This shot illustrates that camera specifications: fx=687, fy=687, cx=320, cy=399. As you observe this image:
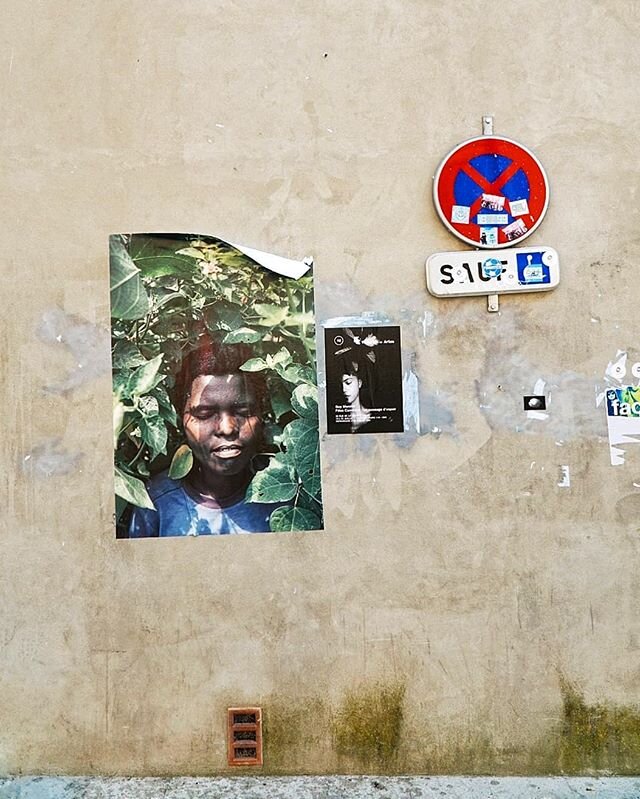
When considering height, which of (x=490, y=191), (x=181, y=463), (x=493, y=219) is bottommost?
(x=181, y=463)

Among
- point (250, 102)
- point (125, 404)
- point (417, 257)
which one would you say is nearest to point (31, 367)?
point (125, 404)

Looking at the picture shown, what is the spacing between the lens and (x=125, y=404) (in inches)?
Result: 136

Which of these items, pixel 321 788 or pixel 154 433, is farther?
pixel 154 433

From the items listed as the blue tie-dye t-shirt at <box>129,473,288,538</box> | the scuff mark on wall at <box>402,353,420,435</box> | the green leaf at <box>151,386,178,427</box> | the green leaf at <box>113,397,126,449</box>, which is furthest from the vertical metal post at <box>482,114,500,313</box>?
the green leaf at <box>113,397,126,449</box>

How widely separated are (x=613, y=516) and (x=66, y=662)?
9.24 feet

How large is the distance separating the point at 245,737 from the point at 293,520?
109 cm

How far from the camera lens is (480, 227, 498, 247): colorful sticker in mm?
3430

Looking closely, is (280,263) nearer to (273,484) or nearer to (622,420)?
(273,484)

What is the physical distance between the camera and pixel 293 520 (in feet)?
11.3

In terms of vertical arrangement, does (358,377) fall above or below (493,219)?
below

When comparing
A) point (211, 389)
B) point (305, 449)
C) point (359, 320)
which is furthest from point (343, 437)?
point (211, 389)

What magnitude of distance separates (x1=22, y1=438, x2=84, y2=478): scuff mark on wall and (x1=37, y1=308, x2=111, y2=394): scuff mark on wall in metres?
0.28

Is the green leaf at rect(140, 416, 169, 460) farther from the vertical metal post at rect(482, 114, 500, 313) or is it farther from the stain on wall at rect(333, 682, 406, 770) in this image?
the vertical metal post at rect(482, 114, 500, 313)

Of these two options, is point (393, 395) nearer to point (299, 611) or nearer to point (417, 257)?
point (417, 257)
